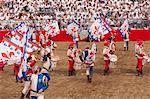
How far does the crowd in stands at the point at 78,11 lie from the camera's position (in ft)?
141

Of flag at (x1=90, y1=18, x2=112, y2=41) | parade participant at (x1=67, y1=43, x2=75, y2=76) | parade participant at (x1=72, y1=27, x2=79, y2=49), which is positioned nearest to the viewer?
parade participant at (x1=67, y1=43, x2=75, y2=76)

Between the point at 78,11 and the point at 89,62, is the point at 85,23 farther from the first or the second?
the point at 89,62

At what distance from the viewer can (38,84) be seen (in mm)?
15391

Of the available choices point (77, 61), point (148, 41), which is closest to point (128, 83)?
point (77, 61)

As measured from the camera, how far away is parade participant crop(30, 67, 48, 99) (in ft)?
49.9

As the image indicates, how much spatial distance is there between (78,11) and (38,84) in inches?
1211

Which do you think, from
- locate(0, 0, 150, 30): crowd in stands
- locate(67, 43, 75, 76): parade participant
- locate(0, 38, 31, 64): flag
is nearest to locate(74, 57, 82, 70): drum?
locate(67, 43, 75, 76): parade participant

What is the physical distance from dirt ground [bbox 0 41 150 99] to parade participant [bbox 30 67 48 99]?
4655 millimetres

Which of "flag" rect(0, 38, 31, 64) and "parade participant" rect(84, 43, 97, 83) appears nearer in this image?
"flag" rect(0, 38, 31, 64)

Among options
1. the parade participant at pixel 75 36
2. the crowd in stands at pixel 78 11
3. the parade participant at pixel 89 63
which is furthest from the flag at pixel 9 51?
the crowd in stands at pixel 78 11

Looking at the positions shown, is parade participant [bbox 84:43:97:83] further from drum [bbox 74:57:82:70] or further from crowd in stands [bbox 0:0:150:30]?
crowd in stands [bbox 0:0:150:30]

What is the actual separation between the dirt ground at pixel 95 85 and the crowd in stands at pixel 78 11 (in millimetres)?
13839

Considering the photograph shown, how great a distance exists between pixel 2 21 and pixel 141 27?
1393cm

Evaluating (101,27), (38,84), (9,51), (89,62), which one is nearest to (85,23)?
(101,27)
